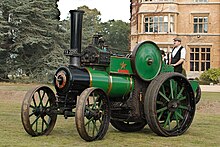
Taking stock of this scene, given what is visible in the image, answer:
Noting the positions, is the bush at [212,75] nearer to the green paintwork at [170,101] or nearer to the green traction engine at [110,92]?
the green traction engine at [110,92]

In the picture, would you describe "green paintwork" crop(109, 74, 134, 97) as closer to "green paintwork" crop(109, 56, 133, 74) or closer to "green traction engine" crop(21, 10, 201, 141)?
"green traction engine" crop(21, 10, 201, 141)

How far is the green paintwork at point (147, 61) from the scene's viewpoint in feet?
30.2

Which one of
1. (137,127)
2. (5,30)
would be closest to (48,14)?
(5,30)

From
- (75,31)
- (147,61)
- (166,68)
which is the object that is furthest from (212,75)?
(75,31)

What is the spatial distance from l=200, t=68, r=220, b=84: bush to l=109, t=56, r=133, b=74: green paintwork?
29.3 metres

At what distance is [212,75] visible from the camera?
3750 centimetres

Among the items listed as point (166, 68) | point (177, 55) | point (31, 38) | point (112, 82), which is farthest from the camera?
point (31, 38)

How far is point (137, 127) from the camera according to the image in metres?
10.2

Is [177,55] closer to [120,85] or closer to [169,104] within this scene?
[169,104]

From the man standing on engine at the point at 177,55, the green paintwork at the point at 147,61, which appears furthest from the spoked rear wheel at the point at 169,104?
the man standing on engine at the point at 177,55

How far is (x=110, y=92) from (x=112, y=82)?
19 centimetres

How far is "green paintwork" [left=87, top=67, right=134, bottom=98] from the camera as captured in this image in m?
8.57

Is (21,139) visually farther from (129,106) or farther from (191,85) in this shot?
(191,85)

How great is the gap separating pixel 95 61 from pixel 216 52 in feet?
109
